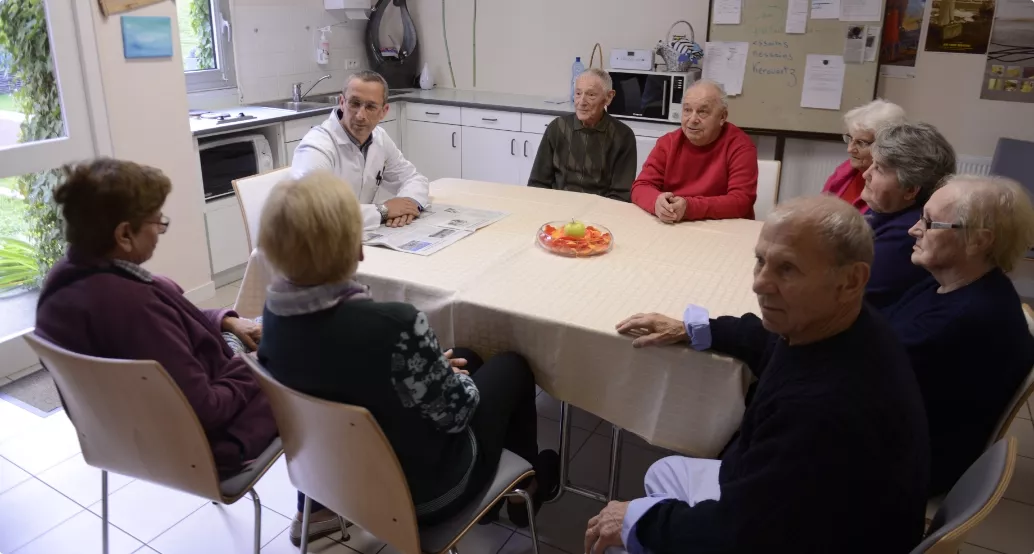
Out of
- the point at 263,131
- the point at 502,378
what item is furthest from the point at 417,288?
the point at 263,131

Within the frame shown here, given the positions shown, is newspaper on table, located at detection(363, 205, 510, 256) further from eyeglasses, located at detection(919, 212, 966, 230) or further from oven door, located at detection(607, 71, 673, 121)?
oven door, located at detection(607, 71, 673, 121)

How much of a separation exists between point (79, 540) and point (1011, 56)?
15.9 ft

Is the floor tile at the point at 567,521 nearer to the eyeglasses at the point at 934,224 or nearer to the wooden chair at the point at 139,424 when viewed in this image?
the wooden chair at the point at 139,424

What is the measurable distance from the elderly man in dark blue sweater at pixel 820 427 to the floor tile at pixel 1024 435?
1.93 meters

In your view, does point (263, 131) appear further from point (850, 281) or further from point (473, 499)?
point (850, 281)

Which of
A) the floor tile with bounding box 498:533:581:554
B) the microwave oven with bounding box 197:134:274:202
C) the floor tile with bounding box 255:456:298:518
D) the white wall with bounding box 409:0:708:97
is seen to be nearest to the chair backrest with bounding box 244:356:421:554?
the floor tile with bounding box 498:533:581:554

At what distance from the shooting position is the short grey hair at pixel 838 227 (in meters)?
1.19

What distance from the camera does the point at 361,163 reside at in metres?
2.92

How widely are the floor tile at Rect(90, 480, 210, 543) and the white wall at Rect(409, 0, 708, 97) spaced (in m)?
3.92

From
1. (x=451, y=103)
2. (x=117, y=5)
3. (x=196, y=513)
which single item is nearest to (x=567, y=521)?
(x=196, y=513)

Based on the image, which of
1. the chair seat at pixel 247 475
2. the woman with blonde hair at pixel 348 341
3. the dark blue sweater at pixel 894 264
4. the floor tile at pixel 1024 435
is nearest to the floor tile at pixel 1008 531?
the floor tile at pixel 1024 435

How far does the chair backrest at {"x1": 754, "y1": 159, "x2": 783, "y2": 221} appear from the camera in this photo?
3031mm

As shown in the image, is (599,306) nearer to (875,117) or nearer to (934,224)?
(934,224)

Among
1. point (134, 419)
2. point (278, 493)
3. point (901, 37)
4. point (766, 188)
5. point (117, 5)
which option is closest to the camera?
point (134, 419)
